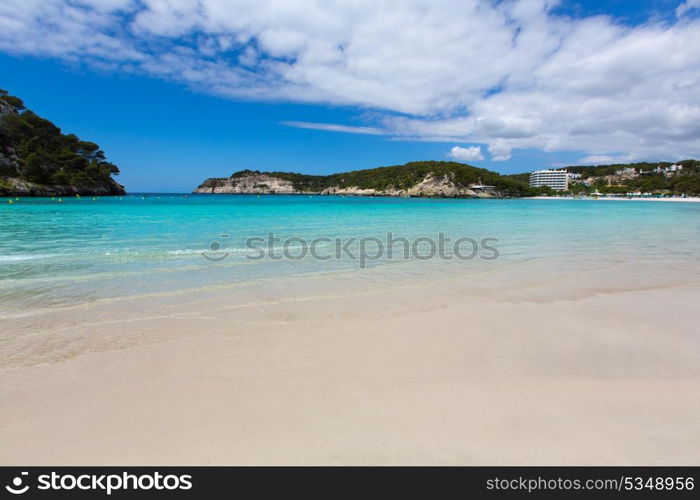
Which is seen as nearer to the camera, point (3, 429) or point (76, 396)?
point (3, 429)

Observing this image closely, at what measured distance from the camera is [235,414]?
3.13 metres

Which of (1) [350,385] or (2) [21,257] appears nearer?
(1) [350,385]

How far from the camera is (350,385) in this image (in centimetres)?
367

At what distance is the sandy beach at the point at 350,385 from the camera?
8.87ft

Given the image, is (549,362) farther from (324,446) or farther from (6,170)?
(6,170)

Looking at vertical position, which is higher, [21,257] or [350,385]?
[21,257]

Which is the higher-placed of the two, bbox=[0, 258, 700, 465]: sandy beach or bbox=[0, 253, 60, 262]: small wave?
bbox=[0, 253, 60, 262]: small wave

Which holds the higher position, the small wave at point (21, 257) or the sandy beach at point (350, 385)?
the small wave at point (21, 257)

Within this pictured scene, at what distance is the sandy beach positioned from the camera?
2.70 meters

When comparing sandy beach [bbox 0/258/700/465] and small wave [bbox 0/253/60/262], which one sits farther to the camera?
small wave [bbox 0/253/60/262]

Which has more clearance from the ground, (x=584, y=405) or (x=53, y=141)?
(x=53, y=141)

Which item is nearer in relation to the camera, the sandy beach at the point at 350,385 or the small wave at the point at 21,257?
the sandy beach at the point at 350,385
